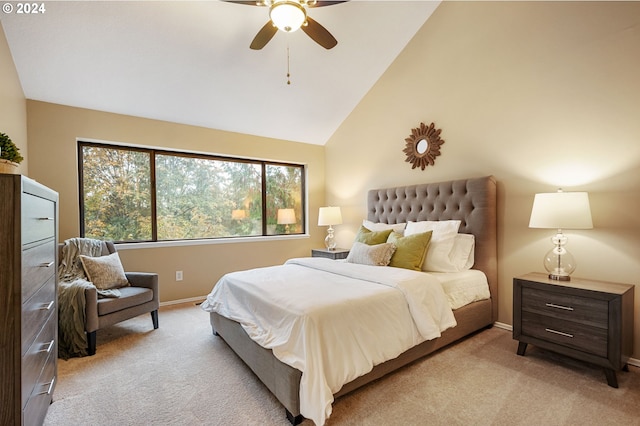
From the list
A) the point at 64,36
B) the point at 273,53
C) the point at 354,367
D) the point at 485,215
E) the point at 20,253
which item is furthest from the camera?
the point at 273,53

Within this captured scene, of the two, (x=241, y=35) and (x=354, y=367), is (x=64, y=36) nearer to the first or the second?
(x=241, y=35)

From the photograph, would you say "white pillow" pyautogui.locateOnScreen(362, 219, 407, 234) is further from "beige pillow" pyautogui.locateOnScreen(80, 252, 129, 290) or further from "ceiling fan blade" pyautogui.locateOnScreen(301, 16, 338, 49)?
"beige pillow" pyautogui.locateOnScreen(80, 252, 129, 290)

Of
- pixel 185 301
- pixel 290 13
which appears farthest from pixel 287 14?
pixel 185 301

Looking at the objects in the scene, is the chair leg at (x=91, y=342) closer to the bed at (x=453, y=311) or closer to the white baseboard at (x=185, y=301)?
→ the bed at (x=453, y=311)

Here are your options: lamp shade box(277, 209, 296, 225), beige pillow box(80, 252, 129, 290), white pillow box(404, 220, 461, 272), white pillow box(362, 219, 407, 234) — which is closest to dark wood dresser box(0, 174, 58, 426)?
beige pillow box(80, 252, 129, 290)

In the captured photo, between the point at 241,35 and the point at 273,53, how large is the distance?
44 centimetres

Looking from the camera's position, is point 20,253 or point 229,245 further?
point 229,245

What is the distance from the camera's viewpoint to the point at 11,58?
8.89 ft

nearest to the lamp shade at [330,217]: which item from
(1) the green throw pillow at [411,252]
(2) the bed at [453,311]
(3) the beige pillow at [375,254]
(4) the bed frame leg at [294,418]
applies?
(2) the bed at [453,311]

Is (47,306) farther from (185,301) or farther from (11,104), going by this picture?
(185,301)

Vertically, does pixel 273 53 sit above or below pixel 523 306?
above

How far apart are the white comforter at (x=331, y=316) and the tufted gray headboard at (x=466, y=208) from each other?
0.95m

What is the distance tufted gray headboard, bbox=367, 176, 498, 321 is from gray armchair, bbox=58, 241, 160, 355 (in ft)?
9.78

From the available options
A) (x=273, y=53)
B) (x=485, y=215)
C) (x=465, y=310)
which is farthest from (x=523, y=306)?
(x=273, y=53)
